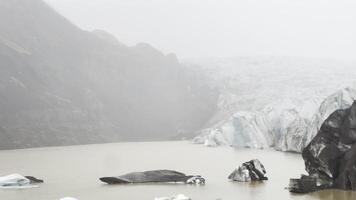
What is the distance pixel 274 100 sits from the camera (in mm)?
56594

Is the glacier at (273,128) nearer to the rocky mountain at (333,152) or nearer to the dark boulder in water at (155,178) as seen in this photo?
the rocky mountain at (333,152)

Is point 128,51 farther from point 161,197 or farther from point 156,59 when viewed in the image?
point 161,197

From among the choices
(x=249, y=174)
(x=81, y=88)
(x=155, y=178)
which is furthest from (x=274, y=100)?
(x=155, y=178)

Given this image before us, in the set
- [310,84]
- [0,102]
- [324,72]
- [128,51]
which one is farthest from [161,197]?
[128,51]

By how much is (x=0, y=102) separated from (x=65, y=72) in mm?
14030

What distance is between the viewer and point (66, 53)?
61094 millimetres

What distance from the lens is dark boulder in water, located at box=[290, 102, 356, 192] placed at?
14307 millimetres

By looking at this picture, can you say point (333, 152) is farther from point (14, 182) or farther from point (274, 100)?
point (274, 100)

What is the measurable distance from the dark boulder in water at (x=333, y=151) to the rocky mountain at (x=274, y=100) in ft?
43.7

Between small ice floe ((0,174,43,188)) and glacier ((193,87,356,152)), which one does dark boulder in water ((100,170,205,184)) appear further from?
glacier ((193,87,356,152))

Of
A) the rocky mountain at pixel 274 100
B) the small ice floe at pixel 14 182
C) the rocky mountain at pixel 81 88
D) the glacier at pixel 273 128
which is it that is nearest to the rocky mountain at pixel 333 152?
the small ice floe at pixel 14 182

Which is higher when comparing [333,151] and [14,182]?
[333,151]

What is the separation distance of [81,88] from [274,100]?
21282 mm

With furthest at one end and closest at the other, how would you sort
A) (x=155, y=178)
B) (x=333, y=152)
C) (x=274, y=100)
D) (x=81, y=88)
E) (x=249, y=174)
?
(x=81, y=88)
(x=274, y=100)
(x=249, y=174)
(x=155, y=178)
(x=333, y=152)
